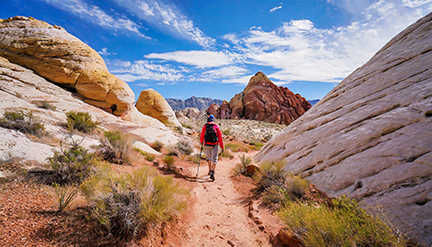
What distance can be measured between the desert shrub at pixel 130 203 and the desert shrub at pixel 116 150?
3.01 metres

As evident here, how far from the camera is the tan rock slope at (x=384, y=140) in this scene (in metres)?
3.02

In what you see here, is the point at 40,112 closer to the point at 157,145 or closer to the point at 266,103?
the point at 157,145

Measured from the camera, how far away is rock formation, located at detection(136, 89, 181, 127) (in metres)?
19.9

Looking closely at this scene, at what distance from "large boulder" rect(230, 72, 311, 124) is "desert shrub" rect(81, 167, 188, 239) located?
1883 inches

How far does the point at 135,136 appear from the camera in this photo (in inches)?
430

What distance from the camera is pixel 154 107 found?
65.7ft

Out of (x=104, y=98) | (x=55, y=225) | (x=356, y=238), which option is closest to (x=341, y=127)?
(x=356, y=238)

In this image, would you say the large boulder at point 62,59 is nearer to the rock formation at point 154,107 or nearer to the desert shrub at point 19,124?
the rock formation at point 154,107

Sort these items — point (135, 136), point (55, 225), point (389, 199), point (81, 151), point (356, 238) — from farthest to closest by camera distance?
point (135, 136) < point (81, 151) < point (389, 199) < point (55, 225) < point (356, 238)

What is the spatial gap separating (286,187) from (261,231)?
5.07ft

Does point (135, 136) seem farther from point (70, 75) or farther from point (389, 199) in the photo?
point (389, 199)

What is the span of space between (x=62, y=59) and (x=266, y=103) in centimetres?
4590

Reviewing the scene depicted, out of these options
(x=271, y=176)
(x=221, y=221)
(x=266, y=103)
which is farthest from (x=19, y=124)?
(x=266, y=103)

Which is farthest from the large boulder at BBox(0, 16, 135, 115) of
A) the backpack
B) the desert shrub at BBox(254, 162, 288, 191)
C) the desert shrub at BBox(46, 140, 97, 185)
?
the desert shrub at BBox(254, 162, 288, 191)
